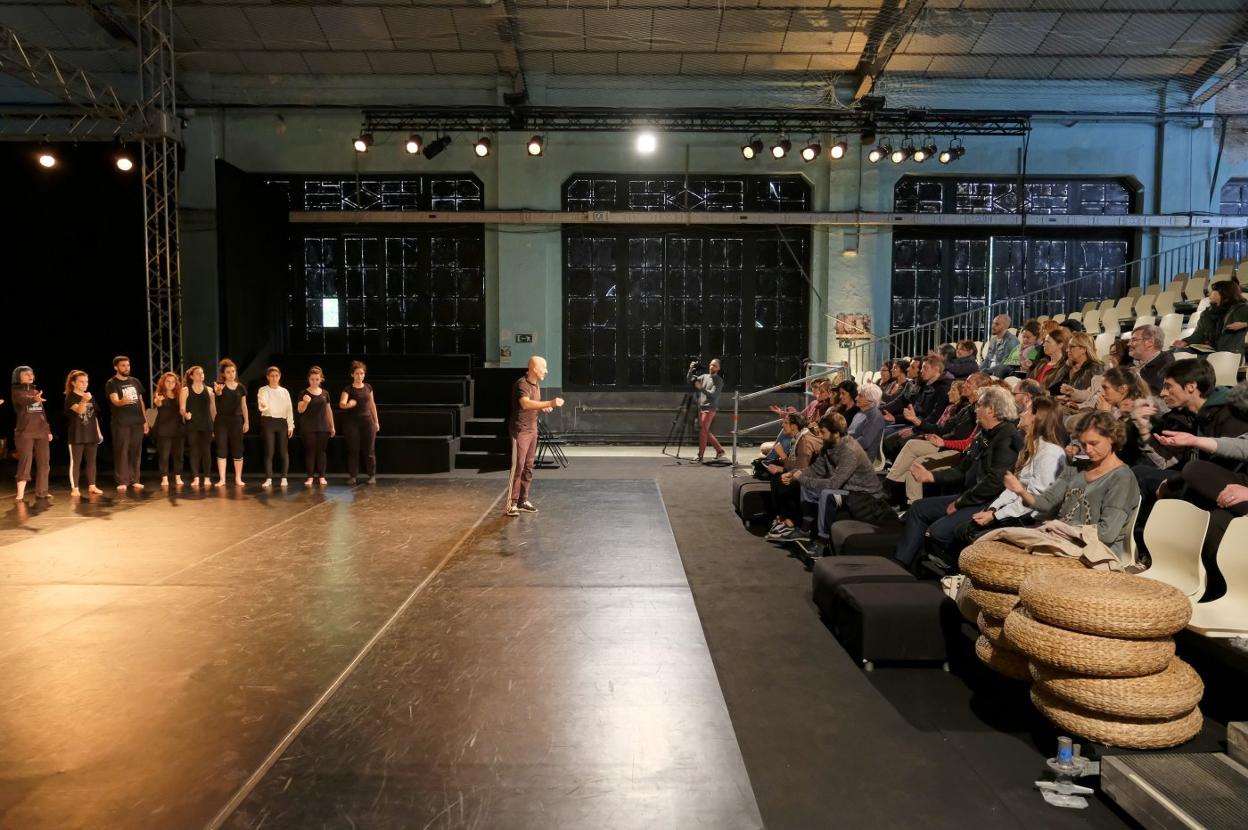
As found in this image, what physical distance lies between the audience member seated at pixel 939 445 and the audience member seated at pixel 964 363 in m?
1.56

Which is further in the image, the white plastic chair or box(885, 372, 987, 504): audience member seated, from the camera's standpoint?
box(885, 372, 987, 504): audience member seated

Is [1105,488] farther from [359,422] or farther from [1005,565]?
[359,422]

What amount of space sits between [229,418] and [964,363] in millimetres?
7826

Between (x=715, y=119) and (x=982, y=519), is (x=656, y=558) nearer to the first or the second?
(x=982, y=519)

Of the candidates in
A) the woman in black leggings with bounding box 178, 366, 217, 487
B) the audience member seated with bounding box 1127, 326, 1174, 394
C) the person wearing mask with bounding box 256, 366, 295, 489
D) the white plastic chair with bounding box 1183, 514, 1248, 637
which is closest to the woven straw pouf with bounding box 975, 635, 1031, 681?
the white plastic chair with bounding box 1183, 514, 1248, 637

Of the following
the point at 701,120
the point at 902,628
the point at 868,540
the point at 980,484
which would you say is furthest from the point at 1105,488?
the point at 701,120

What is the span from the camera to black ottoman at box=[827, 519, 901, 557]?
4930 mm

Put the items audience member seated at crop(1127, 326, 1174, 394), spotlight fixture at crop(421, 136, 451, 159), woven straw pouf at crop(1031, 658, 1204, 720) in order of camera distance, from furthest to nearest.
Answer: spotlight fixture at crop(421, 136, 451, 159) → audience member seated at crop(1127, 326, 1174, 394) → woven straw pouf at crop(1031, 658, 1204, 720)

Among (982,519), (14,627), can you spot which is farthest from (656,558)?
(14,627)

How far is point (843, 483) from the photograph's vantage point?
18.4ft

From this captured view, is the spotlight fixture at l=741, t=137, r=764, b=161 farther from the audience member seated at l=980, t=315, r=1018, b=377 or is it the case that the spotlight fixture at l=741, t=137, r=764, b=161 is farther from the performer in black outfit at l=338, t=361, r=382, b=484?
the performer in black outfit at l=338, t=361, r=382, b=484

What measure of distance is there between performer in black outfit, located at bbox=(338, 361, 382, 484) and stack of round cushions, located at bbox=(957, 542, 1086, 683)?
706cm

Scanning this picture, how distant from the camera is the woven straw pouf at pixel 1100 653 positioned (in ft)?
8.68

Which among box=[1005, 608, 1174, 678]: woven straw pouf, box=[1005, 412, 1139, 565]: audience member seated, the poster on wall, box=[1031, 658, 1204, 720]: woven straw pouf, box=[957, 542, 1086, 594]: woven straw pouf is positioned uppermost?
the poster on wall
